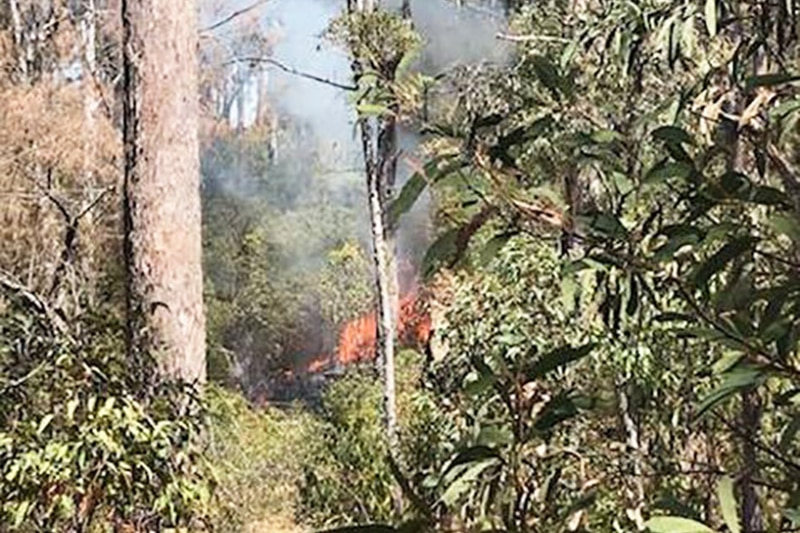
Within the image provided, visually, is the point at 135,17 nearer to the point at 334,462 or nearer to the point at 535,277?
the point at 535,277

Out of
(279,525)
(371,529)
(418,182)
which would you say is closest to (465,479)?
(371,529)

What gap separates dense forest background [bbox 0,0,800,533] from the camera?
0.99 m

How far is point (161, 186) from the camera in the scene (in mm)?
3484

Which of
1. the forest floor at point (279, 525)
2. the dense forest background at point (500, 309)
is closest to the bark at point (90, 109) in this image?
the dense forest background at point (500, 309)

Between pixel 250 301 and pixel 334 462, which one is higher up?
pixel 250 301

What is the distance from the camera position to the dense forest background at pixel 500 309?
0.99 meters

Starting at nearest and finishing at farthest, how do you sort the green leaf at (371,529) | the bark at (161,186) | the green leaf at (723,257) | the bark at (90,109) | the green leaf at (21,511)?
the green leaf at (371,529) → the green leaf at (723,257) → the green leaf at (21,511) → the bark at (161,186) → the bark at (90,109)

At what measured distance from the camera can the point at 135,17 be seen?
3.53 metres

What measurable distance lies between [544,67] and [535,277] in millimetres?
3464

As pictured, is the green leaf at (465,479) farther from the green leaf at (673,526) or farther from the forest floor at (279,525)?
the forest floor at (279,525)

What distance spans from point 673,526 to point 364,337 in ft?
45.6

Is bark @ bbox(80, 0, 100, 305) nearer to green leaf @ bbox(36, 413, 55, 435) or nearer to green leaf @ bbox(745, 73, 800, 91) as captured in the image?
green leaf @ bbox(36, 413, 55, 435)

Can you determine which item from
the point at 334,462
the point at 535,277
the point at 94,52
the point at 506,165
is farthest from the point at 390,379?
the point at 506,165

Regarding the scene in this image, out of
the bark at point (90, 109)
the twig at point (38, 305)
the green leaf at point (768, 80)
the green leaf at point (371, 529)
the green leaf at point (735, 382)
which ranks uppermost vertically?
the bark at point (90, 109)
